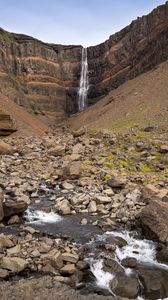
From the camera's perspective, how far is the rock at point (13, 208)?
1894 centimetres

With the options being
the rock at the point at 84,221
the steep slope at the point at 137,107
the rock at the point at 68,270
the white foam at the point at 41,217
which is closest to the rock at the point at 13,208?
the white foam at the point at 41,217

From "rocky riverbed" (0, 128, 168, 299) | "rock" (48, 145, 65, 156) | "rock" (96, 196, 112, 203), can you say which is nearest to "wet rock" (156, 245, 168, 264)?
"rocky riverbed" (0, 128, 168, 299)

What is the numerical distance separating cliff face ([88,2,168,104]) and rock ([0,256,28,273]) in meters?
66.1

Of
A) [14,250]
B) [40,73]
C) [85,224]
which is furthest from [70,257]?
[40,73]

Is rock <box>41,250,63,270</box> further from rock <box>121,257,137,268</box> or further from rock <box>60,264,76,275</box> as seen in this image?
rock <box>121,257,137,268</box>

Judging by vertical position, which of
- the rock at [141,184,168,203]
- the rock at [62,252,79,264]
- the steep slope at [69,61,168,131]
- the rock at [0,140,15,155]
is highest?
the steep slope at [69,61,168,131]

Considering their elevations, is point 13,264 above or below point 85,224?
above

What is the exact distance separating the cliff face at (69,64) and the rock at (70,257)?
63620 mm

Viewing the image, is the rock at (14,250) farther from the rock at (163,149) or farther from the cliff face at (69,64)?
the cliff face at (69,64)

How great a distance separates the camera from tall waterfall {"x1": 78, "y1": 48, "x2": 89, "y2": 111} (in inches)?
3810

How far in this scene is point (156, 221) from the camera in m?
17.8

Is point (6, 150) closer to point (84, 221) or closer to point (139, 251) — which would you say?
point (84, 221)

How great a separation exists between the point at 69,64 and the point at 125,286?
9546 centimetres

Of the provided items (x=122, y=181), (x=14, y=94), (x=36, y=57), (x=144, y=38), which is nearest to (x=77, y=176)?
(x=122, y=181)
